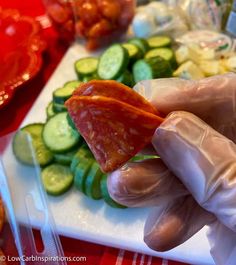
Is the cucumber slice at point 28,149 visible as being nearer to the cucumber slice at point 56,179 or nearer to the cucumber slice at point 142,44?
the cucumber slice at point 56,179

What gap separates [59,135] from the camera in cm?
111

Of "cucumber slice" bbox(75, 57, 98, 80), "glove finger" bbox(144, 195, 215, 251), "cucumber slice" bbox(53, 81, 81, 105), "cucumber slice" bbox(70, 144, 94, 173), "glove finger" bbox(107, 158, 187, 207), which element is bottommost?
"cucumber slice" bbox(70, 144, 94, 173)

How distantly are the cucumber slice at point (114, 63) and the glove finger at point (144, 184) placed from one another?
0.61m

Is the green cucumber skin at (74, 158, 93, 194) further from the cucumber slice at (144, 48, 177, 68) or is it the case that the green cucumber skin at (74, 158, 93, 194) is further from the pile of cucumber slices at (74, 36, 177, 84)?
the cucumber slice at (144, 48, 177, 68)

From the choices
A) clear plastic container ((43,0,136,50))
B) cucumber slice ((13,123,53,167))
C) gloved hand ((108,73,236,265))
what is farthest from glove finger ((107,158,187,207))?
clear plastic container ((43,0,136,50))

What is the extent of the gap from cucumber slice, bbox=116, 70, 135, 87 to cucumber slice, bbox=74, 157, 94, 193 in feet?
1.03

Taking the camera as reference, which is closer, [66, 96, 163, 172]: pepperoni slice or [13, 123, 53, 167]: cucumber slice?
[66, 96, 163, 172]: pepperoni slice

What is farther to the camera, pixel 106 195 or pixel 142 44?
pixel 142 44

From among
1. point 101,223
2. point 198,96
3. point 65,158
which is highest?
point 198,96

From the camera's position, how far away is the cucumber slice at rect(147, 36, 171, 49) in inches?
55.1

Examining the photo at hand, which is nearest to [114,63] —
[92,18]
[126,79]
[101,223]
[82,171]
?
[126,79]

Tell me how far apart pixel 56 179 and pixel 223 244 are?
50 centimetres

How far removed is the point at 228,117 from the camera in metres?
0.73

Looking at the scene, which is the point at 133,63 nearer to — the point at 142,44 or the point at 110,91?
the point at 142,44
